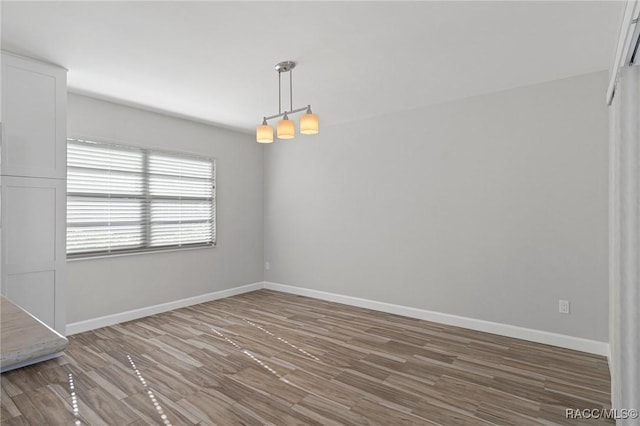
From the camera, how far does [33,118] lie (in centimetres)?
297

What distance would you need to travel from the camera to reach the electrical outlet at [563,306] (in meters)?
3.33

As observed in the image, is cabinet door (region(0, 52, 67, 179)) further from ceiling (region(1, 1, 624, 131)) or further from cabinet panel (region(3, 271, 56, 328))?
cabinet panel (region(3, 271, 56, 328))

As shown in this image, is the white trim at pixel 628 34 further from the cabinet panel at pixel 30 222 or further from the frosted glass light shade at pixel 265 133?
the cabinet panel at pixel 30 222

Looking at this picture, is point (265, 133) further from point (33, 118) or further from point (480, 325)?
point (480, 325)

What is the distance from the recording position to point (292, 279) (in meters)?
5.60

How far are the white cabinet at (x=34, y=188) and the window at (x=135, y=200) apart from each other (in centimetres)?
70

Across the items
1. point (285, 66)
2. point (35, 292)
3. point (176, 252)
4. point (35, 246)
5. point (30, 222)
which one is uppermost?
point (285, 66)

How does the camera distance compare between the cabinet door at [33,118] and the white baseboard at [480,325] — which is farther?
the white baseboard at [480,325]

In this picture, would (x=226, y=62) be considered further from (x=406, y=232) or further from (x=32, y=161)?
(x=406, y=232)

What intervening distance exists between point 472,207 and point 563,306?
129 cm

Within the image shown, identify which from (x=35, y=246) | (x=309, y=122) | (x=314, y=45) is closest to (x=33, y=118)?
(x=35, y=246)

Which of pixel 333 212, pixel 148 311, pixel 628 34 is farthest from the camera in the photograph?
pixel 333 212

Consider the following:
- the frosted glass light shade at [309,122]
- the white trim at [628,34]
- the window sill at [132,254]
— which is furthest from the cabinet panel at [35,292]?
the white trim at [628,34]

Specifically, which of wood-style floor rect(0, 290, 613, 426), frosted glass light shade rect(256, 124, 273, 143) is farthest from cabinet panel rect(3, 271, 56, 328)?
frosted glass light shade rect(256, 124, 273, 143)
